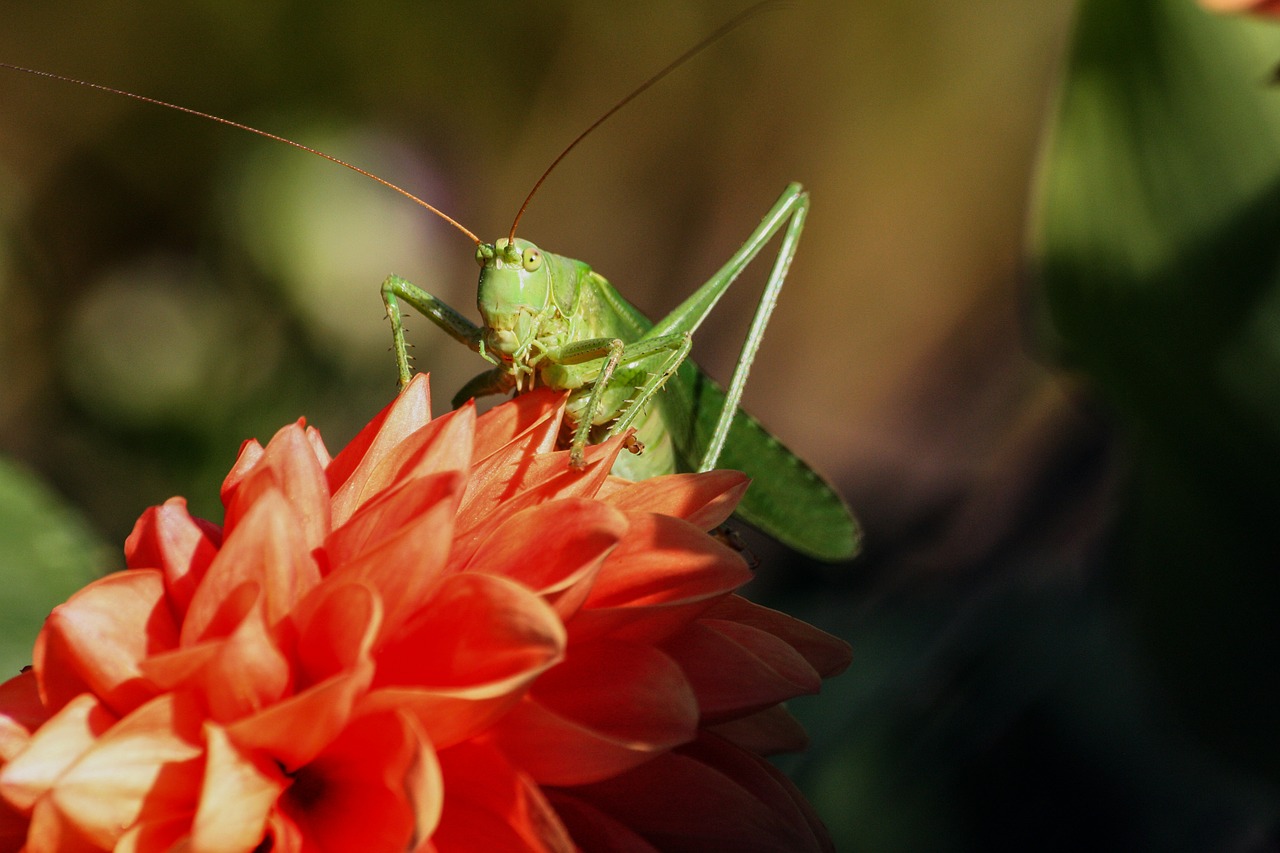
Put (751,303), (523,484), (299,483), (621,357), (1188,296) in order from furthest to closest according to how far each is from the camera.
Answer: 1. (751,303)
2. (621,357)
3. (1188,296)
4. (523,484)
5. (299,483)

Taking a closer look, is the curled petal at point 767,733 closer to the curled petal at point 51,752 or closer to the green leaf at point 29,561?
the curled petal at point 51,752

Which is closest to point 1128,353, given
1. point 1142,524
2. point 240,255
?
point 1142,524

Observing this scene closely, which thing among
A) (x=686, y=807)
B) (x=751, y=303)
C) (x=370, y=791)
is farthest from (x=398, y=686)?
(x=751, y=303)

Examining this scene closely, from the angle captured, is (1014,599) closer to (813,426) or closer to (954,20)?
(813,426)

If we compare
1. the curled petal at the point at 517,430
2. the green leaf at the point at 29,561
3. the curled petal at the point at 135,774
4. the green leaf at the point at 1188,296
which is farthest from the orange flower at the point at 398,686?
the green leaf at the point at 1188,296

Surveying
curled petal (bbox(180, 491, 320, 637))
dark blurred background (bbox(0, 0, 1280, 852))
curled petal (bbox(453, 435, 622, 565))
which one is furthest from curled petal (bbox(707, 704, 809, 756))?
dark blurred background (bbox(0, 0, 1280, 852))

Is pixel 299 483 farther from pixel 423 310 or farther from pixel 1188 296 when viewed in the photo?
pixel 1188 296
